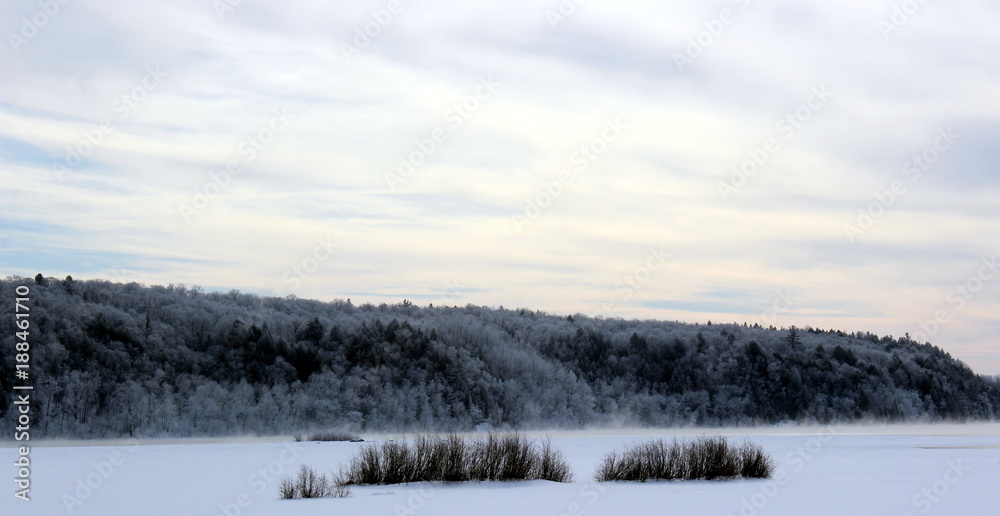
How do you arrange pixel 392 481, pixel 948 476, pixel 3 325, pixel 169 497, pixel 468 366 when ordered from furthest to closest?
pixel 468 366
pixel 3 325
pixel 948 476
pixel 392 481
pixel 169 497

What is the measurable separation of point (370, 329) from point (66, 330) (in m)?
21.0

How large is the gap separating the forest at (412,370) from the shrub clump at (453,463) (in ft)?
111

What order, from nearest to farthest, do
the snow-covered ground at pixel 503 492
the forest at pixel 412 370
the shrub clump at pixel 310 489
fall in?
the snow-covered ground at pixel 503 492 → the shrub clump at pixel 310 489 → the forest at pixel 412 370

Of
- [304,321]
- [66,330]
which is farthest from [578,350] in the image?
[66,330]

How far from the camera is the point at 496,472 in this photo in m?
25.5

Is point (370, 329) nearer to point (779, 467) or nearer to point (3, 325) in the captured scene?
point (3, 325)

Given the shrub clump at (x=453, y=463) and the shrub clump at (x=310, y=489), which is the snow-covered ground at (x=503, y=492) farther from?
the shrub clump at (x=453, y=463)

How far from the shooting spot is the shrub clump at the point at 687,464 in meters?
26.9

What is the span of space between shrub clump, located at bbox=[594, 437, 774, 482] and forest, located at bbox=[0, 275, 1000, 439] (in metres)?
36.2

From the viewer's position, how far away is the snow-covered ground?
19.7m

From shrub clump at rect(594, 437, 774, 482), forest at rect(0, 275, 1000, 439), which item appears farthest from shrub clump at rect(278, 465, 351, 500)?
forest at rect(0, 275, 1000, 439)

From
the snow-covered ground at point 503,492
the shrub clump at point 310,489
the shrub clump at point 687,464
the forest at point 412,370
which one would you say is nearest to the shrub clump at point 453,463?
the snow-covered ground at point 503,492

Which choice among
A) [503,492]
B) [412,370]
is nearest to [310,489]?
[503,492]

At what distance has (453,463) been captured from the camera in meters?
25.1
